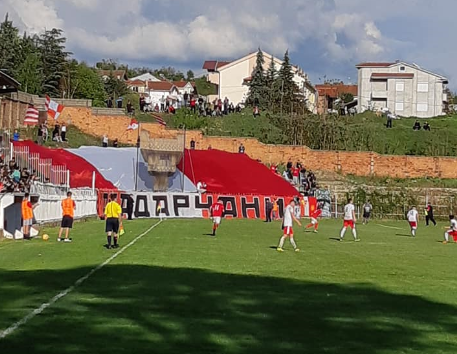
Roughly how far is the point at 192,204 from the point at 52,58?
131 ft

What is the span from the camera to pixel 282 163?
76.2m

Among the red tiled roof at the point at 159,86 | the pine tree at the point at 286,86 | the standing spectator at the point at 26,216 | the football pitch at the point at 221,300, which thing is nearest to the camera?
the football pitch at the point at 221,300

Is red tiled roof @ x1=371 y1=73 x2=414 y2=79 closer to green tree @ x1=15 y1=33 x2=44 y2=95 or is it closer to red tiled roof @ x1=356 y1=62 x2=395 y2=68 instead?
red tiled roof @ x1=356 y1=62 x2=395 y2=68

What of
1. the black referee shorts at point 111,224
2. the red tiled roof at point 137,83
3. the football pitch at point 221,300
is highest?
the red tiled roof at point 137,83

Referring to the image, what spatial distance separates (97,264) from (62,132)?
50.2 meters

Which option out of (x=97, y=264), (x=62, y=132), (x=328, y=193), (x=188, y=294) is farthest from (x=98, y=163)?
(x=188, y=294)

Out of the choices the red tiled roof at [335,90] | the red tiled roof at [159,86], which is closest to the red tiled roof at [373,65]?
the red tiled roof at [335,90]

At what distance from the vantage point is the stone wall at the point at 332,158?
249ft

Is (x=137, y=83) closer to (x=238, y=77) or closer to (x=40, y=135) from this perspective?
(x=238, y=77)

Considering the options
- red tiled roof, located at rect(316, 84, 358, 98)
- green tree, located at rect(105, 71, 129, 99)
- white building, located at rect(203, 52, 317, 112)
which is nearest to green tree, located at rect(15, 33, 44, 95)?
green tree, located at rect(105, 71, 129, 99)

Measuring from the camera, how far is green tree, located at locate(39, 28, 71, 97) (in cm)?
9062

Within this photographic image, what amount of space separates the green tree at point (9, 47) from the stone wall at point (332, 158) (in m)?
12.3

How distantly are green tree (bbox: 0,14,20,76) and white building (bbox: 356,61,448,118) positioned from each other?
52.3m

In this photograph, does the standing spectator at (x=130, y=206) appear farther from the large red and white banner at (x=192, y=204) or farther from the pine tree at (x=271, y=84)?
the pine tree at (x=271, y=84)
